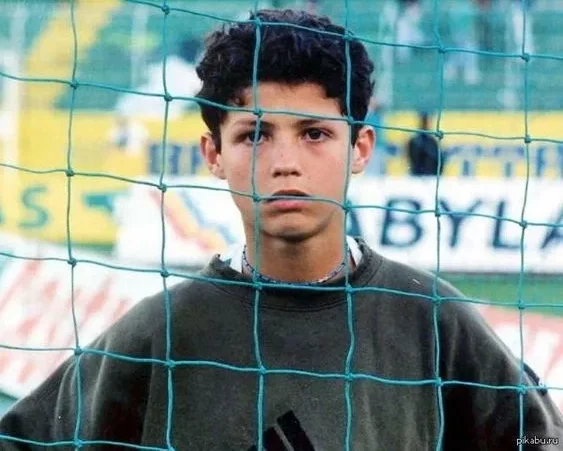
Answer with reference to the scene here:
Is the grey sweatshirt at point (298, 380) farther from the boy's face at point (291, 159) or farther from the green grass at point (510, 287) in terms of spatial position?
the green grass at point (510, 287)

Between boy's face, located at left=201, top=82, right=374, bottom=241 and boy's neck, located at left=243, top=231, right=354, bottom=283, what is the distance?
0.05 feet

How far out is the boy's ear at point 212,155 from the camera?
1958mm

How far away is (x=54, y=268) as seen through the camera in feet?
20.5

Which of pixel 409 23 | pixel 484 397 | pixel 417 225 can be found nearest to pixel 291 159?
pixel 484 397

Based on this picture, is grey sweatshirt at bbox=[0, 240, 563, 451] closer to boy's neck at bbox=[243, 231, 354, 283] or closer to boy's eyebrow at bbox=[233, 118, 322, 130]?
boy's neck at bbox=[243, 231, 354, 283]

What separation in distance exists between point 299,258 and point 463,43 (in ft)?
18.6

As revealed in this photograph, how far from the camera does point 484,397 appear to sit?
1859 millimetres

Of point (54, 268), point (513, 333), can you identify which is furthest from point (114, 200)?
point (513, 333)

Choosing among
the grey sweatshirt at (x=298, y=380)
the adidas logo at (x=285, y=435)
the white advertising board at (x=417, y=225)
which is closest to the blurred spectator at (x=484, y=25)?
the white advertising board at (x=417, y=225)

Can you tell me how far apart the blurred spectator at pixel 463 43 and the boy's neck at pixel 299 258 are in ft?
18.2

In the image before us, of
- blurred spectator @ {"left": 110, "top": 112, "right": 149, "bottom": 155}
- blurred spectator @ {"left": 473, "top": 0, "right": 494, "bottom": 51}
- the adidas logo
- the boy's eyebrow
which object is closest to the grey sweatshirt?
the adidas logo

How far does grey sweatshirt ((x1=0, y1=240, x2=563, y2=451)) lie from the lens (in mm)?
1839

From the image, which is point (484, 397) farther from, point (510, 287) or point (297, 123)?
point (510, 287)

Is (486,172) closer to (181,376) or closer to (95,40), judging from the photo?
(95,40)
